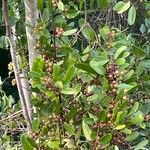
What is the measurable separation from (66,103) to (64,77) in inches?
3.8

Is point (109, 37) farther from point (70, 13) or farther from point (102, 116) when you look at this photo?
point (102, 116)

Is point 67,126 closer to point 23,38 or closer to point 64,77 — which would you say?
point 64,77

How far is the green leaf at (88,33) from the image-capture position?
1172 millimetres

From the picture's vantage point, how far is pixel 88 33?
1.18 meters

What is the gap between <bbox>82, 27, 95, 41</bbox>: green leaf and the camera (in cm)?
117

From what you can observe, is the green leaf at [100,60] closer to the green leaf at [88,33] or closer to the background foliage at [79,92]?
the background foliage at [79,92]

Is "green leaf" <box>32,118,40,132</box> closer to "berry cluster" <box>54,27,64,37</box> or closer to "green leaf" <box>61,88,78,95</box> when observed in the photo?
"green leaf" <box>61,88,78,95</box>

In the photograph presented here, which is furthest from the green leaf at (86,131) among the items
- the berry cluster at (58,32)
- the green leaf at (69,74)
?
the berry cluster at (58,32)

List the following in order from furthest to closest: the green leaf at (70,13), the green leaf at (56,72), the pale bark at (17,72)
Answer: the green leaf at (70,13), the pale bark at (17,72), the green leaf at (56,72)

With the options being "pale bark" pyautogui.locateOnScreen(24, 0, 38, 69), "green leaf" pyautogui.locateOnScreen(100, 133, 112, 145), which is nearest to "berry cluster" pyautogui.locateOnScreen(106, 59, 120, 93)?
"green leaf" pyautogui.locateOnScreen(100, 133, 112, 145)

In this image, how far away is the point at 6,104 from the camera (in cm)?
177

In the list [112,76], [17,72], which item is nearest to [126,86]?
[112,76]

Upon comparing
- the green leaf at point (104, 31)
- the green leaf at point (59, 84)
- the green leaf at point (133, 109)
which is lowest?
the green leaf at point (133, 109)

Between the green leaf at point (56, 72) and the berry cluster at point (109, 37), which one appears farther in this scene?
the berry cluster at point (109, 37)
